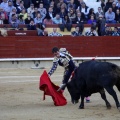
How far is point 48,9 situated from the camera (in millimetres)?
18422

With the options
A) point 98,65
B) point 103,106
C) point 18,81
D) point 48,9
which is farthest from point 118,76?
point 48,9

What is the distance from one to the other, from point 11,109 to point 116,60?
9806 mm

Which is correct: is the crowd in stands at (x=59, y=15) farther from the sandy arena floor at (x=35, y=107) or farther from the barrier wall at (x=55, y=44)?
the sandy arena floor at (x=35, y=107)

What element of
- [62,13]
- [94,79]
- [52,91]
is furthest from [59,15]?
[94,79]

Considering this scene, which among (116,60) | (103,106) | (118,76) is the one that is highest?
(118,76)

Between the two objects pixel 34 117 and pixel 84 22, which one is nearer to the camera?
pixel 34 117

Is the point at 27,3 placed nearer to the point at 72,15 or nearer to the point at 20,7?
the point at 20,7

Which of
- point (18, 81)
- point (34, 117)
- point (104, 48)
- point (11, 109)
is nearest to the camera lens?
point (34, 117)

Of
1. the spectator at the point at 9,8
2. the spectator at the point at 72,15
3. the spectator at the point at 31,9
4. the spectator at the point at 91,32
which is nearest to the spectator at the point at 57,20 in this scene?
the spectator at the point at 72,15

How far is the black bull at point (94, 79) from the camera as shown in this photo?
9.47 meters

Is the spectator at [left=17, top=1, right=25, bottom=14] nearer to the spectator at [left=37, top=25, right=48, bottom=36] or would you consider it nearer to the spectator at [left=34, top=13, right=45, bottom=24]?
the spectator at [left=34, top=13, right=45, bottom=24]

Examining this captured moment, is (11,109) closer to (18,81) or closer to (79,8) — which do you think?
(18,81)

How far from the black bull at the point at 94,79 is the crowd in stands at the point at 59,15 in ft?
25.5

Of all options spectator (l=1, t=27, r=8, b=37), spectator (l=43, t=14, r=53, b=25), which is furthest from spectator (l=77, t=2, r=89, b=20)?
spectator (l=1, t=27, r=8, b=37)
